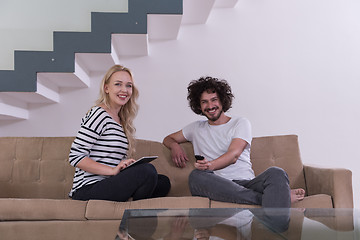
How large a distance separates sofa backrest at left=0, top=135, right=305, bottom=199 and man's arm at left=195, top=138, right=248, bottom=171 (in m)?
0.31

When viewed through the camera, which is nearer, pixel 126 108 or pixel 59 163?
pixel 126 108

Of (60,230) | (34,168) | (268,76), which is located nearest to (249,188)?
(60,230)

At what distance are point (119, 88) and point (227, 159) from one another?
29.2 inches

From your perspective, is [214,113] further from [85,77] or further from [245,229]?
[245,229]

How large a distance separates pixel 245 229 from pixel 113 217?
1.09 m

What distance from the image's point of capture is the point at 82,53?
10.4 feet

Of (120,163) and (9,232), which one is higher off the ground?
(120,163)

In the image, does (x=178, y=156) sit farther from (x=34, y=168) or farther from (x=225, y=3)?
(x=225, y=3)

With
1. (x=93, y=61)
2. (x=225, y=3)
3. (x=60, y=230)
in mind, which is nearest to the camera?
(x=60, y=230)

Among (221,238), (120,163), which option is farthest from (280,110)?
(221,238)

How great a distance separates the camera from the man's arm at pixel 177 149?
2875mm

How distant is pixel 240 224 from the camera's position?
1.40 m

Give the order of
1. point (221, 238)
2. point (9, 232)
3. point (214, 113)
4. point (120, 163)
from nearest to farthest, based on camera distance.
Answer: point (221, 238) < point (9, 232) < point (120, 163) < point (214, 113)

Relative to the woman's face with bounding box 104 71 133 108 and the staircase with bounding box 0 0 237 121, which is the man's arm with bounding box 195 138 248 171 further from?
the staircase with bounding box 0 0 237 121
